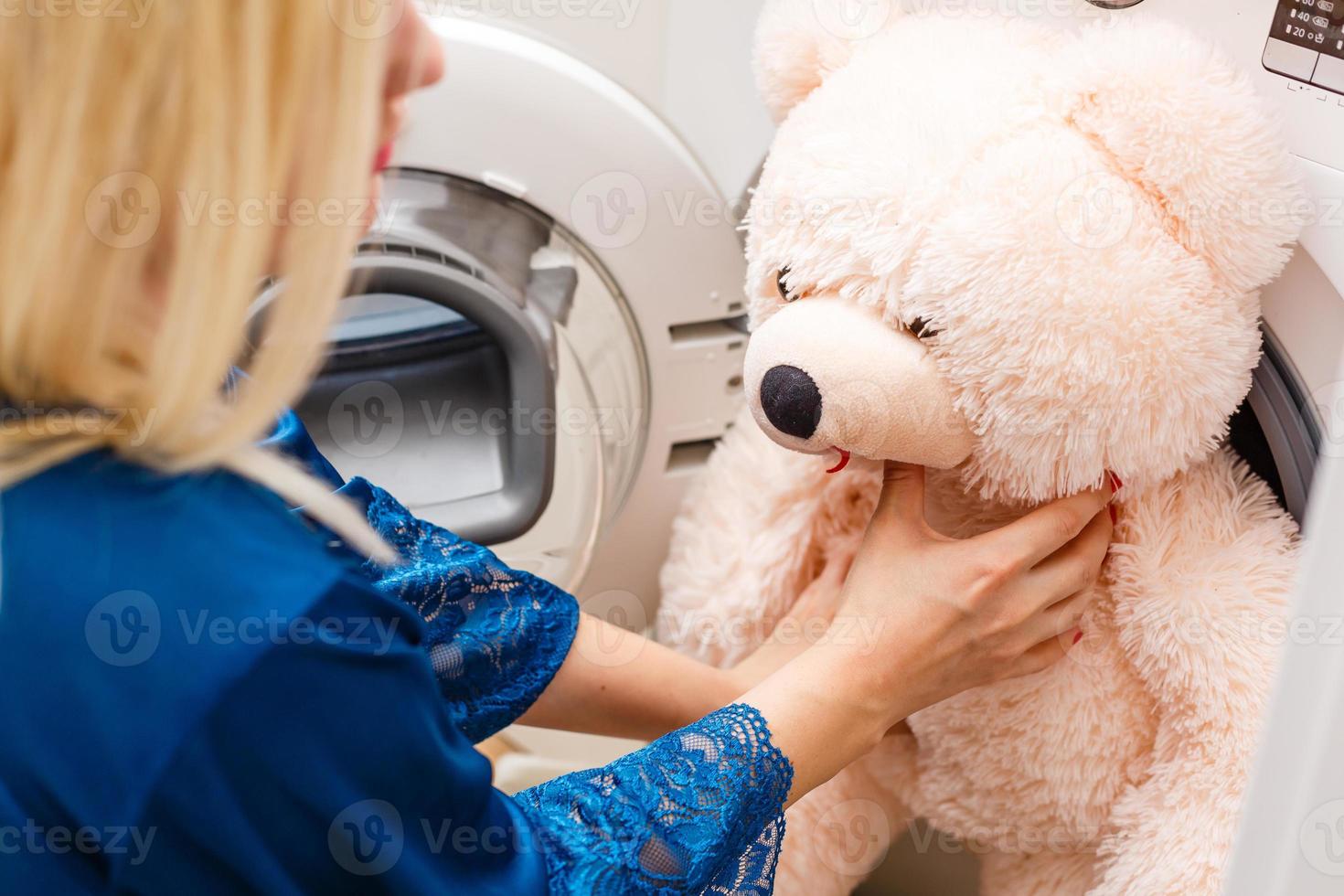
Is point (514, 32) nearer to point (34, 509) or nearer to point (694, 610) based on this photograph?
point (694, 610)

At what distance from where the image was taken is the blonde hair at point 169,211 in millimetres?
356

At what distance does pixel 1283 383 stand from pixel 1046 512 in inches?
5.3

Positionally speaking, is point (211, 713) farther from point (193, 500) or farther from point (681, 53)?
point (681, 53)

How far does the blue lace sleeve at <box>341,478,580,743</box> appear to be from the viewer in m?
0.63

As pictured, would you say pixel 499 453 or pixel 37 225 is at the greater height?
pixel 37 225

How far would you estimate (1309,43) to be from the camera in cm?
51

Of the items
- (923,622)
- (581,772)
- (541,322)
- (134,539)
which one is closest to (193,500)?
(134,539)

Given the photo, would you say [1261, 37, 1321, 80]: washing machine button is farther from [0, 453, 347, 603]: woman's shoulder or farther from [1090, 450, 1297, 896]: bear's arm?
[0, 453, 347, 603]: woman's shoulder

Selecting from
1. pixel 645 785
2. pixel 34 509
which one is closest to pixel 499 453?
pixel 645 785

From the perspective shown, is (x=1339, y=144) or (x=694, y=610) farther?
(x=694, y=610)

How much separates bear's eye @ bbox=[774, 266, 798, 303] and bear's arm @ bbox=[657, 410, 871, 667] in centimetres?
14

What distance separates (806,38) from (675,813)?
0.43 meters

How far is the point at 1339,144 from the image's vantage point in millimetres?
508

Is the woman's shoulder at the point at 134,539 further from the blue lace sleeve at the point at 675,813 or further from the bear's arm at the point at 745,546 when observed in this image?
the bear's arm at the point at 745,546
